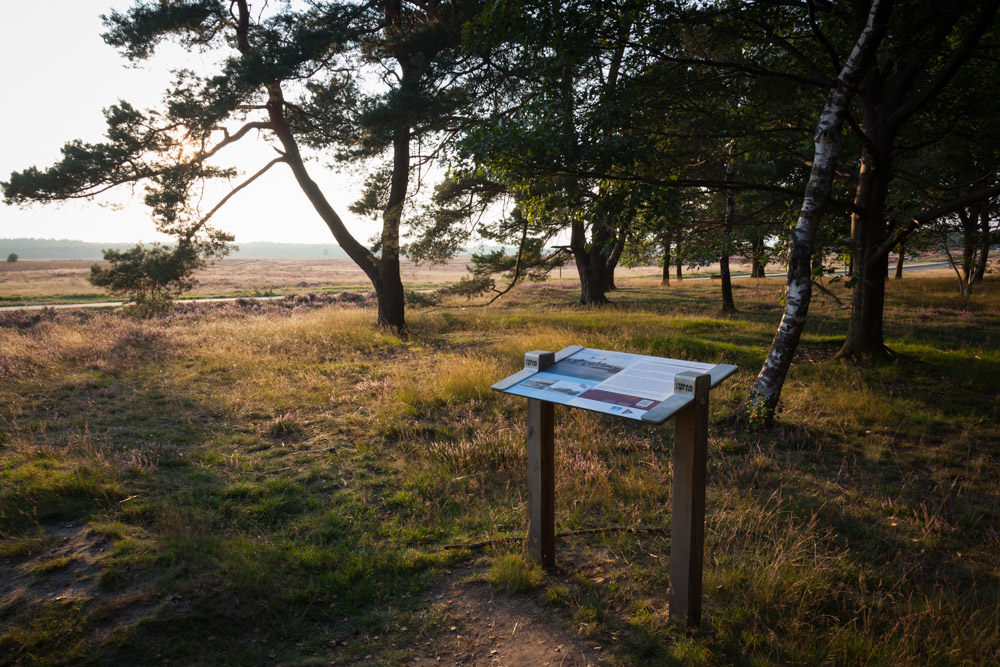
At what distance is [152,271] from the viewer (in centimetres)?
1452

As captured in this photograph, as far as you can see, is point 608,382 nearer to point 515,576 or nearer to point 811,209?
point 515,576

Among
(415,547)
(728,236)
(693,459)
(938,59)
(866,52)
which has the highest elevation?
(938,59)

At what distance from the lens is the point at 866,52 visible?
6449 millimetres

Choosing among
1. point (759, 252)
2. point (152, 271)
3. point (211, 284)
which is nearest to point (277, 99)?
point (152, 271)

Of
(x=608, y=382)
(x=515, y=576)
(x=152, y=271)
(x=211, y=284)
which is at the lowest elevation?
(x=515, y=576)

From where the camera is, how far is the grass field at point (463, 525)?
3.43 meters

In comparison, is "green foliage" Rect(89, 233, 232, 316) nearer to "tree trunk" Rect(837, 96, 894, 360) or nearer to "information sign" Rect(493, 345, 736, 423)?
"information sign" Rect(493, 345, 736, 423)

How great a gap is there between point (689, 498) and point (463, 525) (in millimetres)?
2347

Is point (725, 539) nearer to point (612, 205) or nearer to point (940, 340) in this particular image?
point (612, 205)

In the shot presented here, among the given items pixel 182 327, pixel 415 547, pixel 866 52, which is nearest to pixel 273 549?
pixel 415 547

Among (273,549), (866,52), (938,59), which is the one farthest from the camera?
(938,59)

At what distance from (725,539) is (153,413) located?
325 inches

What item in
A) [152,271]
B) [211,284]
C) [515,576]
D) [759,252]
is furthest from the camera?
[211,284]

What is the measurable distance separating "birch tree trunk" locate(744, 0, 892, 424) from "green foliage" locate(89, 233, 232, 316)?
13.5 meters
